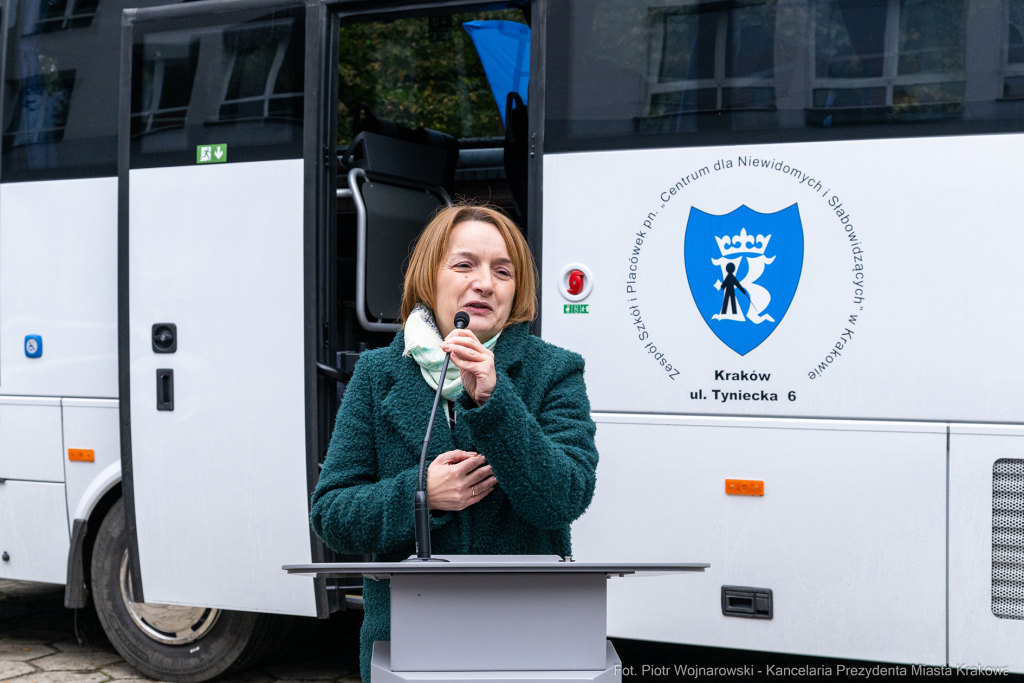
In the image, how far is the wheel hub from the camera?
14.9 feet

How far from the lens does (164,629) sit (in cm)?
458

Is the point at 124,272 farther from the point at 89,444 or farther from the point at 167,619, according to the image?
the point at 167,619

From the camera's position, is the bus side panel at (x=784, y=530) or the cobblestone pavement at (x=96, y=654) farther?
the cobblestone pavement at (x=96, y=654)

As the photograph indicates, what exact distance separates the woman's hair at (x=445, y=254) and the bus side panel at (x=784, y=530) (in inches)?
65.2

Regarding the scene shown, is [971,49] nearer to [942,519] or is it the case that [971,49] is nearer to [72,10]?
[942,519]

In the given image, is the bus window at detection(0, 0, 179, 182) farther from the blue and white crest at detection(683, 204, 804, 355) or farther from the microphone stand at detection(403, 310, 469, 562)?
the microphone stand at detection(403, 310, 469, 562)

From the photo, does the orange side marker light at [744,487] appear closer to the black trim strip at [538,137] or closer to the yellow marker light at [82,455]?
the black trim strip at [538,137]

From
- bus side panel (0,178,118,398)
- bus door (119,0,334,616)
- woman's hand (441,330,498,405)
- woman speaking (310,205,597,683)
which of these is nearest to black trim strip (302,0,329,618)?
bus door (119,0,334,616)

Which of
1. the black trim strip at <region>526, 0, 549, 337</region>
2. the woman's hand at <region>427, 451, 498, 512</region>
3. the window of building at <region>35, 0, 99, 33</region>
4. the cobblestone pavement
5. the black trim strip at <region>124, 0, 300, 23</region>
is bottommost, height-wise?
the cobblestone pavement

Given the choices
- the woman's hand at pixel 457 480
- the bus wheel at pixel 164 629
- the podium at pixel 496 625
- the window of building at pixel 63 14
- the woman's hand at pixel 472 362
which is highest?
the window of building at pixel 63 14

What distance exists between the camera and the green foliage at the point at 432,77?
556cm

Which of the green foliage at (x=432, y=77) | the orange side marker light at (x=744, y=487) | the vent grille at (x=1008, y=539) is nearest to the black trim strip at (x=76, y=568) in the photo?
the green foliage at (x=432, y=77)

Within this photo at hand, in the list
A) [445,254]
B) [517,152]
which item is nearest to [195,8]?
[517,152]

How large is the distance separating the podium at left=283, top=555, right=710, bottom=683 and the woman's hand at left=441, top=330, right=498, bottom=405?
33 cm
